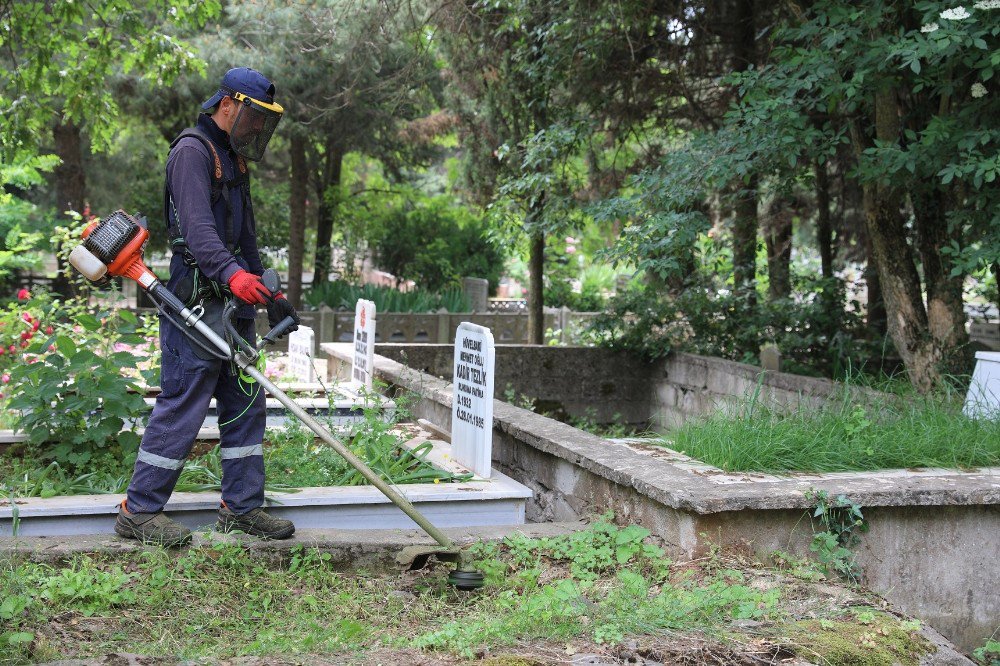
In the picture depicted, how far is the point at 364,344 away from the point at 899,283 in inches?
158

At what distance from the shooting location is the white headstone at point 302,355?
29.1 ft

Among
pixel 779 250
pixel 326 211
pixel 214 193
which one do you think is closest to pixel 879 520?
pixel 214 193

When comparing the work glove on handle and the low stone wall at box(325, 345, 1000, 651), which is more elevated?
the work glove on handle

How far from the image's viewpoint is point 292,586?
13.6 ft

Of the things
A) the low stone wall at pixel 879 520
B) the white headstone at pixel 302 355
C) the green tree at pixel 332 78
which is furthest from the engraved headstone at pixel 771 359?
the green tree at pixel 332 78

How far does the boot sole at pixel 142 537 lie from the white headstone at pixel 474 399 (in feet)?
5.40

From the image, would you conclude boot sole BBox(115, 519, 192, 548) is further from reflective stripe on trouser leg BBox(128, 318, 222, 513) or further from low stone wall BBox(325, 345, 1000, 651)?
low stone wall BBox(325, 345, 1000, 651)

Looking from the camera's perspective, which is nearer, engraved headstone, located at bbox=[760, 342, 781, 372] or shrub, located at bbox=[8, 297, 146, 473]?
shrub, located at bbox=[8, 297, 146, 473]

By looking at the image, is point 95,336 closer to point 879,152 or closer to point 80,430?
point 80,430

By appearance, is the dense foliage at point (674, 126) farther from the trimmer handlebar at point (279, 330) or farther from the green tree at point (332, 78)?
the trimmer handlebar at point (279, 330)

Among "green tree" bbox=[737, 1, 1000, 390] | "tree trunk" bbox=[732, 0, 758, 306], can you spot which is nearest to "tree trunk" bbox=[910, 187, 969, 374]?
"green tree" bbox=[737, 1, 1000, 390]

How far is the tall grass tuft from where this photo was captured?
59.8 feet

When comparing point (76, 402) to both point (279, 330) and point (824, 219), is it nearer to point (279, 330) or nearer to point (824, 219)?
point (279, 330)

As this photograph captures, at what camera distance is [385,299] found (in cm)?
1830
